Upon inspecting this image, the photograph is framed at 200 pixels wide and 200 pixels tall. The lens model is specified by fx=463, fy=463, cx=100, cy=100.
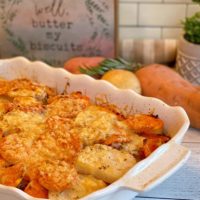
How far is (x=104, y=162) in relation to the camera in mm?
791

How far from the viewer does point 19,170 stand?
79 cm

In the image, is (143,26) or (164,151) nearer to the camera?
(164,151)

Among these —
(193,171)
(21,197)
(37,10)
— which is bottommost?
(193,171)

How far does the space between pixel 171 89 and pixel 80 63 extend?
0.96 feet

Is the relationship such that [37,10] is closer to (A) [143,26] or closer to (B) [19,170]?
(A) [143,26]

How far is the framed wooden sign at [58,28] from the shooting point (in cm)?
137

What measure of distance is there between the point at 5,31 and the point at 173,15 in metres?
0.52

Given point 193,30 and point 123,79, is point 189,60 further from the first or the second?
point 123,79

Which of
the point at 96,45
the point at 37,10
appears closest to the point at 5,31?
the point at 37,10

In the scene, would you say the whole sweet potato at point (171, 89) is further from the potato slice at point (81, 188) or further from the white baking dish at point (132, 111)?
the potato slice at point (81, 188)

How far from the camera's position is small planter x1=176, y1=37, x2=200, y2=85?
1.26 meters

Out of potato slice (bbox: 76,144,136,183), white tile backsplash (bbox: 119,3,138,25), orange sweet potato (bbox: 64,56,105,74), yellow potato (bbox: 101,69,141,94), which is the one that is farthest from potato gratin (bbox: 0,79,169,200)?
white tile backsplash (bbox: 119,3,138,25)

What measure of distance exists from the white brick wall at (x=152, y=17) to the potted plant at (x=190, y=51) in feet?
0.48

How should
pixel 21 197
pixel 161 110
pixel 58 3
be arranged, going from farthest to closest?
pixel 58 3, pixel 161 110, pixel 21 197
